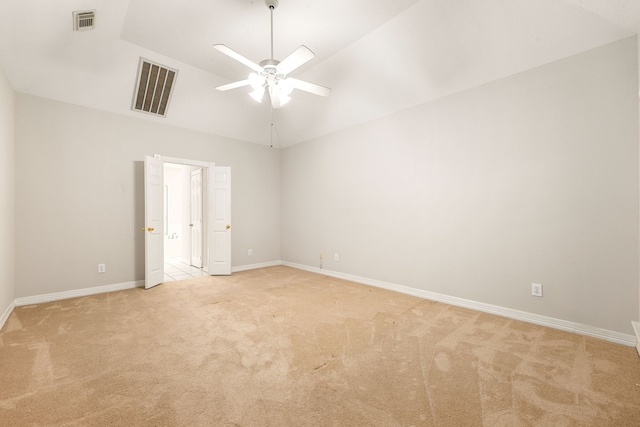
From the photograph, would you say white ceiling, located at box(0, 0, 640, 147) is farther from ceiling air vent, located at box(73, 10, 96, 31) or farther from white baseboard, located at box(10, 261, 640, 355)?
white baseboard, located at box(10, 261, 640, 355)

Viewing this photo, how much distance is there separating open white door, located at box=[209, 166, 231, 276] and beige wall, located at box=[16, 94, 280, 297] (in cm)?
57

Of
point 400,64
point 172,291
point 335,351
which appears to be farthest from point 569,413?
point 172,291

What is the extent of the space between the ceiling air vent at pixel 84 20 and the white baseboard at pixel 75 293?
132 inches

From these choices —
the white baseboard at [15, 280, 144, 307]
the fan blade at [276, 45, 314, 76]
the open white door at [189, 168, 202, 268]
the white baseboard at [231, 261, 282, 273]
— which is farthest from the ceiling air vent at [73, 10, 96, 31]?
the white baseboard at [231, 261, 282, 273]

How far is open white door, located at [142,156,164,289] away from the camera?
13.9 ft

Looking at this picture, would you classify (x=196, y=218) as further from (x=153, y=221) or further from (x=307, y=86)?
(x=307, y=86)

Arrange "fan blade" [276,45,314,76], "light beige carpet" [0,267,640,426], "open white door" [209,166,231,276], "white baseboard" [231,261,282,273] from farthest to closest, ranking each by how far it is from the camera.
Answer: "white baseboard" [231,261,282,273] → "open white door" [209,166,231,276] → "fan blade" [276,45,314,76] → "light beige carpet" [0,267,640,426]

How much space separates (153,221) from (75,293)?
4.57 feet

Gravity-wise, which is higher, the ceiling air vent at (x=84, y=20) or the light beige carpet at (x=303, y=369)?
the ceiling air vent at (x=84, y=20)

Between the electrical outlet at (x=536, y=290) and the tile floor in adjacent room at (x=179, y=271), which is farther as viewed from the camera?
the tile floor in adjacent room at (x=179, y=271)

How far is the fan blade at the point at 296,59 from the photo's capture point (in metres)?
2.23

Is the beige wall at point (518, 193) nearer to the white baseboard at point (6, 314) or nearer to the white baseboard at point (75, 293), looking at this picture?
the white baseboard at point (75, 293)

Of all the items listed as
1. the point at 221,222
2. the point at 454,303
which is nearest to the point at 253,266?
→ the point at 221,222

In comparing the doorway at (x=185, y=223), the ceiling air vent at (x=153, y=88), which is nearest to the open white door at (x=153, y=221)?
the doorway at (x=185, y=223)
